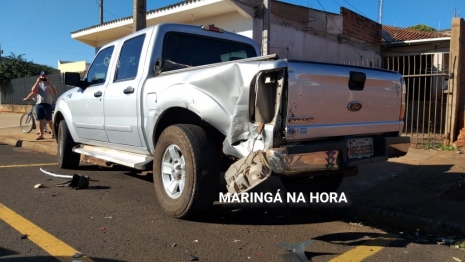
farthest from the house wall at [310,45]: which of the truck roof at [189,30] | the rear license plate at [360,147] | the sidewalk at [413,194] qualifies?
the rear license plate at [360,147]

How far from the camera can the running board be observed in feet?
15.8

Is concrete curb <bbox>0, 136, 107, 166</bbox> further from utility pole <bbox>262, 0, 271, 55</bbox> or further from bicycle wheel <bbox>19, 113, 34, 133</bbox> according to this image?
utility pole <bbox>262, 0, 271, 55</bbox>

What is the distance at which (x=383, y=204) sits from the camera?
4.79m

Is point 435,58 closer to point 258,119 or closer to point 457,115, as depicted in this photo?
point 457,115

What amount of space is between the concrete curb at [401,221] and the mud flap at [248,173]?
180 centimetres

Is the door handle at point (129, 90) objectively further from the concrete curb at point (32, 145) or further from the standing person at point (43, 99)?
the standing person at point (43, 99)

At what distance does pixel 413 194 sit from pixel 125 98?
12.3ft

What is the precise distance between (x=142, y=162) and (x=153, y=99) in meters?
0.80

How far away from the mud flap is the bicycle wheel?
10823mm

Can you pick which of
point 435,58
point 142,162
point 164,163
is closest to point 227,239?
point 164,163

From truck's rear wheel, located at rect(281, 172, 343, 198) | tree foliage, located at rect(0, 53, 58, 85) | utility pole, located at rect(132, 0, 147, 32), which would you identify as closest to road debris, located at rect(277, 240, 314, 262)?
truck's rear wheel, located at rect(281, 172, 343, 198)

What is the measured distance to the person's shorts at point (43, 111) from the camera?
34.1 ft

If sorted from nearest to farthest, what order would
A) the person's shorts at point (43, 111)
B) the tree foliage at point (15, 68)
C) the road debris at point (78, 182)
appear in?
the road debris at point (78, 182) < the person's shorts at point (43, 111) < the tree foliage at point (15, 68)

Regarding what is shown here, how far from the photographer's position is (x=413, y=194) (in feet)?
17.2
